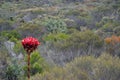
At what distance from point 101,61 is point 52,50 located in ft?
28.8

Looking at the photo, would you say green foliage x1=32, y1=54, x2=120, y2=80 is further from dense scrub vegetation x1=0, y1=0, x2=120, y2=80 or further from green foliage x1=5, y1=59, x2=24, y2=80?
green foliage x1=5, y1=59, x2=24, y2=80

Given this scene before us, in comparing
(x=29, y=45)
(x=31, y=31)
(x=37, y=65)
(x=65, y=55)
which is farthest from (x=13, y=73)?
(x=31, y=31)

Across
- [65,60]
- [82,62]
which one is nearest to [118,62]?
[82,62]

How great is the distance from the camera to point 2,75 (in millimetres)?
15414

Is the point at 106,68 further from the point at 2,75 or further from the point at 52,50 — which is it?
the point at 52,50

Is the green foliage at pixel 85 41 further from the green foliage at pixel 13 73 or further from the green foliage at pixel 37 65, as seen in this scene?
the green foliage at pixel 13 73

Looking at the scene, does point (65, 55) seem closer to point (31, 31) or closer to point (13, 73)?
point (13, 73)

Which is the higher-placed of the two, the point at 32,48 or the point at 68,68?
the point at 32,48

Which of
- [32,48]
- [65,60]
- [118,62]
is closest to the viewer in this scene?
[32,48]

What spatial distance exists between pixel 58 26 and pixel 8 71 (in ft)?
72.5

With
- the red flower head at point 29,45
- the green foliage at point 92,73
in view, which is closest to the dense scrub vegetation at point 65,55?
the green foliage at point 92,73

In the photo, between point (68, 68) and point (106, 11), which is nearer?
point (68, 68)

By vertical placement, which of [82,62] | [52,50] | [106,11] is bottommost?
[106,11]

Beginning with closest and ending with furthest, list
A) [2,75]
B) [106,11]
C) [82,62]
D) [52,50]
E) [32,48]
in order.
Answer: [32,48]
[82,62]
[2,75]
[52,50]
[106,11]
